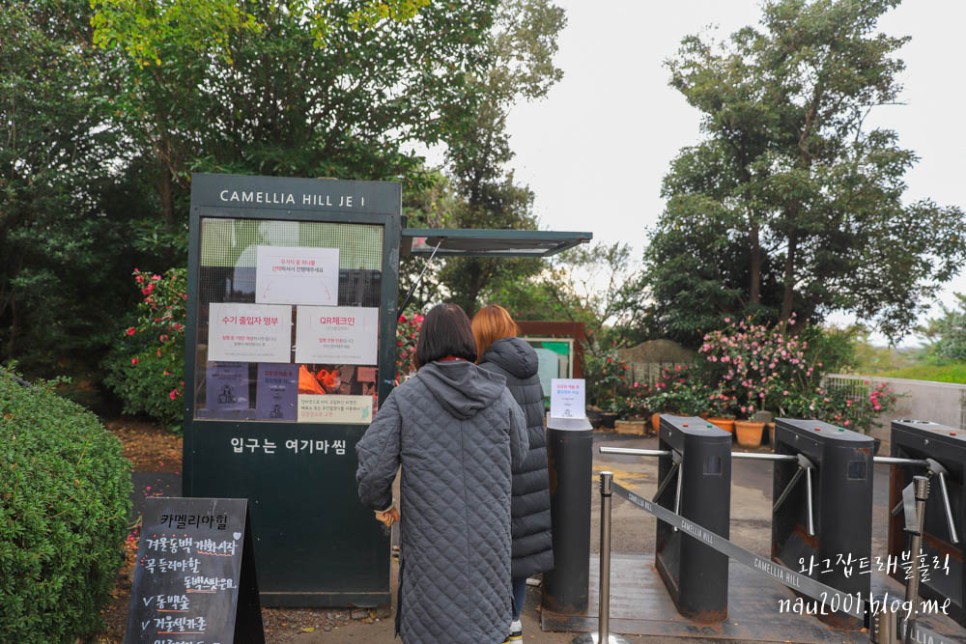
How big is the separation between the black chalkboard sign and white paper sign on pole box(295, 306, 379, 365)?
1082 millimetres

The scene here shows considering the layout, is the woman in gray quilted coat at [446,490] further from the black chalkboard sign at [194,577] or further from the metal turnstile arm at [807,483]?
the metal turnstile arm at [807,483]

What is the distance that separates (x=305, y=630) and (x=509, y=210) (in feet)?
46.8

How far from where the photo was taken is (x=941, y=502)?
13.8 ft

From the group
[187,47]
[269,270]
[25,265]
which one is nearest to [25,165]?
[25,265]

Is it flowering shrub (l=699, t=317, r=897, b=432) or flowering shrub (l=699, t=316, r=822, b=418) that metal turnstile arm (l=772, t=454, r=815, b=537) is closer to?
flowering shrub (l=699, t=317, r=897, b=432)

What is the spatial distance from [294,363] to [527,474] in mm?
1479

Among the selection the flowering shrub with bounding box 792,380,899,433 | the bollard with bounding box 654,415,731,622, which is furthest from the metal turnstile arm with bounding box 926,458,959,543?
the flowering shrub with bounding box 792,380,899,433

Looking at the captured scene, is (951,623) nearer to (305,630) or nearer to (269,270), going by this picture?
(305,630)

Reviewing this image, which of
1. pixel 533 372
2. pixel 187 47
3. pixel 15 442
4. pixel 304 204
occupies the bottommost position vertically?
pixel 15 442

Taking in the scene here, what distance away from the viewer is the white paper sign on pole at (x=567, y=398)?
4766 millimetres

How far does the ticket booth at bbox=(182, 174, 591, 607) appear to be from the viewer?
12.3ft

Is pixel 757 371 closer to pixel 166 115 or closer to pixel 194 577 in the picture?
pixel 166 115

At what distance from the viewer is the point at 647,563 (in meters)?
4.95

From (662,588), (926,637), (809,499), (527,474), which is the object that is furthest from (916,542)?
(527,474)
